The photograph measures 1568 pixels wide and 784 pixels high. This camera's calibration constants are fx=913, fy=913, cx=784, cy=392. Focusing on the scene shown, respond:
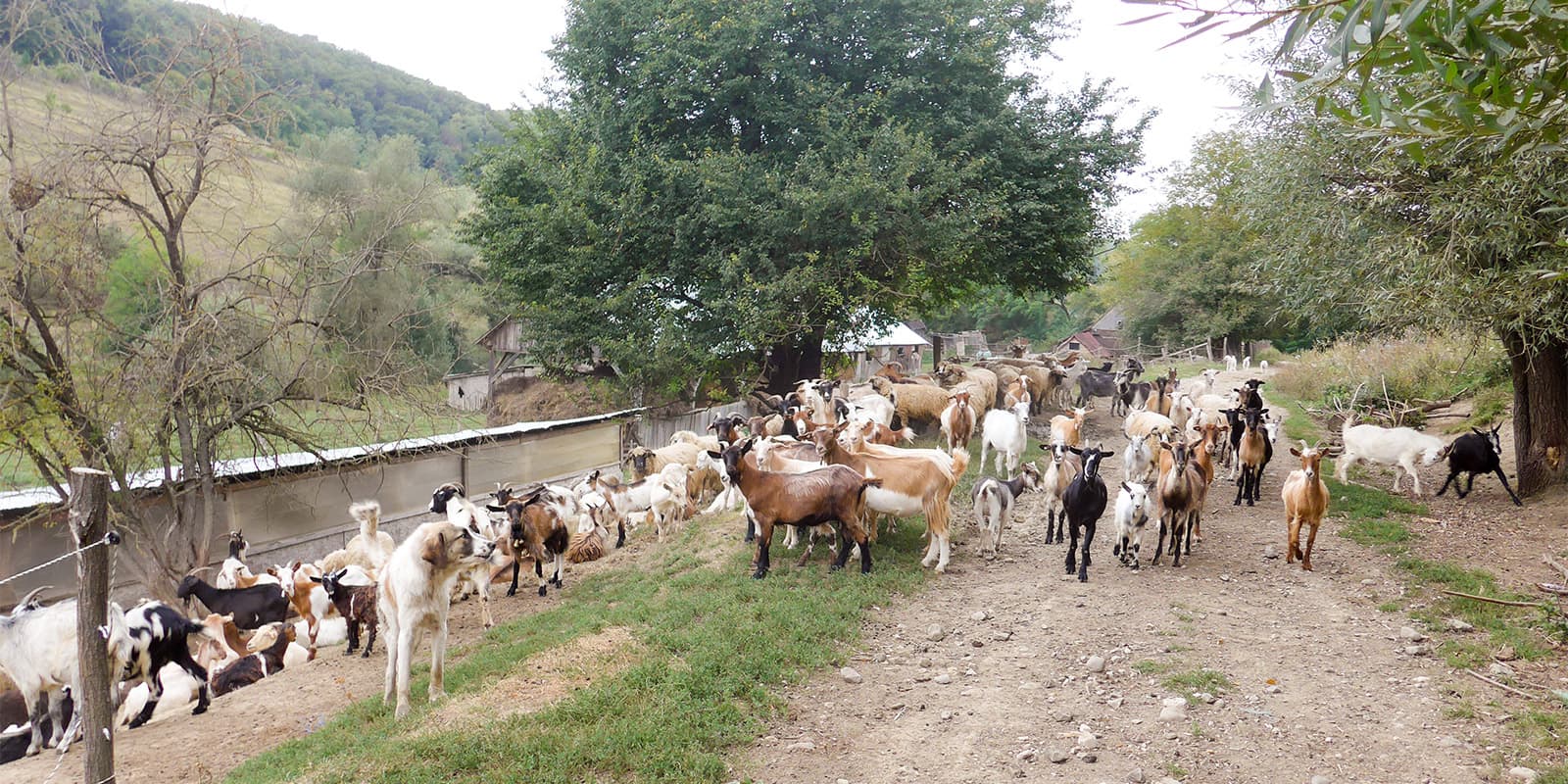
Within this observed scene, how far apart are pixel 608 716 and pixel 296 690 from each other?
3979 millimetres

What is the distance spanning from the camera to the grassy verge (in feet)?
18.3

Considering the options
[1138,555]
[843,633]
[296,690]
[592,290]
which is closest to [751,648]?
[843,633]

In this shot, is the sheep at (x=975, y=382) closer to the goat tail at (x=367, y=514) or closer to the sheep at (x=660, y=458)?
the sheep at (x=660, y=458)

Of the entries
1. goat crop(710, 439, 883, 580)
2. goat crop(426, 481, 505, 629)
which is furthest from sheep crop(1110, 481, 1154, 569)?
goat crop(426, 481, 505, 629)

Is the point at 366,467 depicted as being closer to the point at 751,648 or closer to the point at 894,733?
the point at 751,648

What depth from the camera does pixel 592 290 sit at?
17953 millimetres

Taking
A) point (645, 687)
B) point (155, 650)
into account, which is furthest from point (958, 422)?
point (155, 650)

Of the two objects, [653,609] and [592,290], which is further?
[592,290]

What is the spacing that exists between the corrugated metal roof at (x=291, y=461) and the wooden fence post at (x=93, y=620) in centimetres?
459

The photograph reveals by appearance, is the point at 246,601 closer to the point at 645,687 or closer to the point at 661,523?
the point at 661,523

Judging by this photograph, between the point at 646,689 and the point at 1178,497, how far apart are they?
6048 millimetres

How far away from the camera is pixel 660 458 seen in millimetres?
15219

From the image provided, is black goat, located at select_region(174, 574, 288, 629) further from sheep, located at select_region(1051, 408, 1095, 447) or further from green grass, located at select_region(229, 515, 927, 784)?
sheep, located at select_region(1051, 408, 1095, 447)

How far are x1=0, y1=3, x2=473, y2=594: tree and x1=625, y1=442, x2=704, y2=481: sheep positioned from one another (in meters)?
3.95
